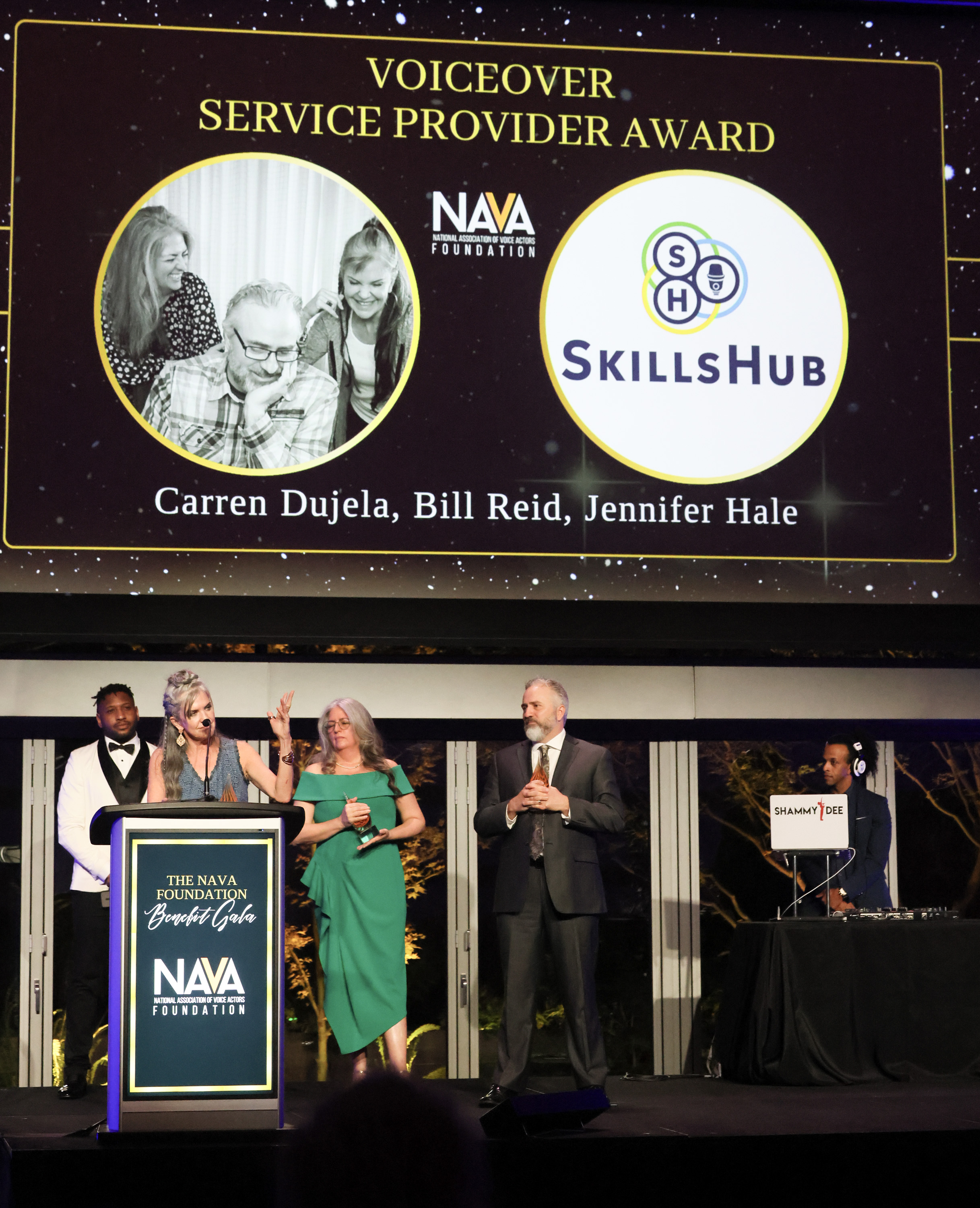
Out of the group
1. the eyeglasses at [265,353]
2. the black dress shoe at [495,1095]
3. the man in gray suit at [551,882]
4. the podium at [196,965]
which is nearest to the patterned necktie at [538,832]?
the man in gray suit at [551,882]

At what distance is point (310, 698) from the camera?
6871mm

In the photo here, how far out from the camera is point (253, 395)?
6.59 metres

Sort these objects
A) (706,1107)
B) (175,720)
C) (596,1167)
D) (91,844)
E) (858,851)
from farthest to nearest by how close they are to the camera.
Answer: (858,851) < (91,844) < (706,1107) < (175,720) < (596,1167)

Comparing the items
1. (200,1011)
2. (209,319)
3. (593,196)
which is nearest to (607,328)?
(593,196)

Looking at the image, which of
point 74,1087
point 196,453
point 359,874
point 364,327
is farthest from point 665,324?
point 74,1087

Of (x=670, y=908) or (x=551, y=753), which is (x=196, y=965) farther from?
(x=670, y=908)

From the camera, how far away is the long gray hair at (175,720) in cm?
522

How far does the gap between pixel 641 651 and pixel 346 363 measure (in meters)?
1.76

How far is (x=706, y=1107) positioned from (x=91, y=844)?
7.87ft

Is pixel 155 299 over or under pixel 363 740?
over

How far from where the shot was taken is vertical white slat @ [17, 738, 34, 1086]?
6559 mm

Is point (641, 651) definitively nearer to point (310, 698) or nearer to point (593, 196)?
point (310, 698)

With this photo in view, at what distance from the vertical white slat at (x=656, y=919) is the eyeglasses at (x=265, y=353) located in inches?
92.9

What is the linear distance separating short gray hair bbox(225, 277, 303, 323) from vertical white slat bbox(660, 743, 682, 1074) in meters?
2.56
